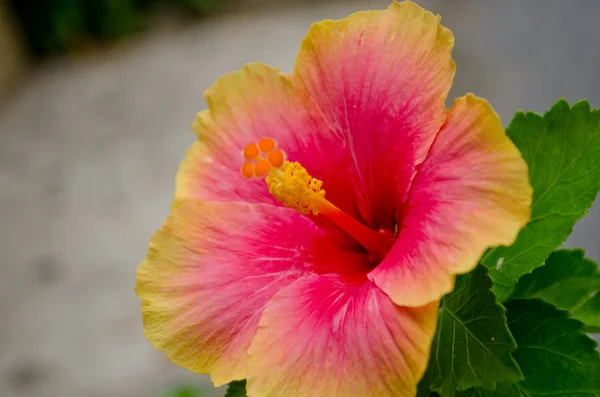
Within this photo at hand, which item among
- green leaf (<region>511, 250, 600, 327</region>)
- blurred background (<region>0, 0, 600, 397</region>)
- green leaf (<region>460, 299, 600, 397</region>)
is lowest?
green leaf (<region>460, 299, 600, 397</region>)

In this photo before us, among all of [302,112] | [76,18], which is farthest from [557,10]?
[76,18]

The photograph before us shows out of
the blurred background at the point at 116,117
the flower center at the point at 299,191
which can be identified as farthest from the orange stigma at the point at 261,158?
the blurred background at the point at 116,117

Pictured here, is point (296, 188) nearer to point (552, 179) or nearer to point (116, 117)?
point (552, 179)

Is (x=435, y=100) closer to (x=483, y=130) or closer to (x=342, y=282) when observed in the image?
(x=483, y=130)

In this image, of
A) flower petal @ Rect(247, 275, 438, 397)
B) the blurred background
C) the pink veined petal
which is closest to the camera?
flower petal @ Rect(247, 275, 438, 397)

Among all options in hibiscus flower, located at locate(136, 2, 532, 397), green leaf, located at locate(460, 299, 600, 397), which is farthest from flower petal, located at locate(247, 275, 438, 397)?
green leaf, located at locate(460, 299, 600, 397)

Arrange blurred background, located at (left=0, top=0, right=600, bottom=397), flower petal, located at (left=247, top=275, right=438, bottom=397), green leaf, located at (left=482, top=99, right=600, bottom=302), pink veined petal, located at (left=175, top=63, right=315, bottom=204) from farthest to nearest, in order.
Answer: blurred background, located at (left=0, top=0, right=600, bottom=397) → pink veined petal, located at (left=175, top=63, right=315, bottom=204) → green leaf, located at (left=482, top=99, right=600, bottom=302) → flower petal, located at (left=247, top=275, right=438, bottom=397)

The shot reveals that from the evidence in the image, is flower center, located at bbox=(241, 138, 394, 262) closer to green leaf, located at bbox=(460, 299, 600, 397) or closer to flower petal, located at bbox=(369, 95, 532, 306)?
flower petal, located at bbox=(369, 95, 532, 306)
